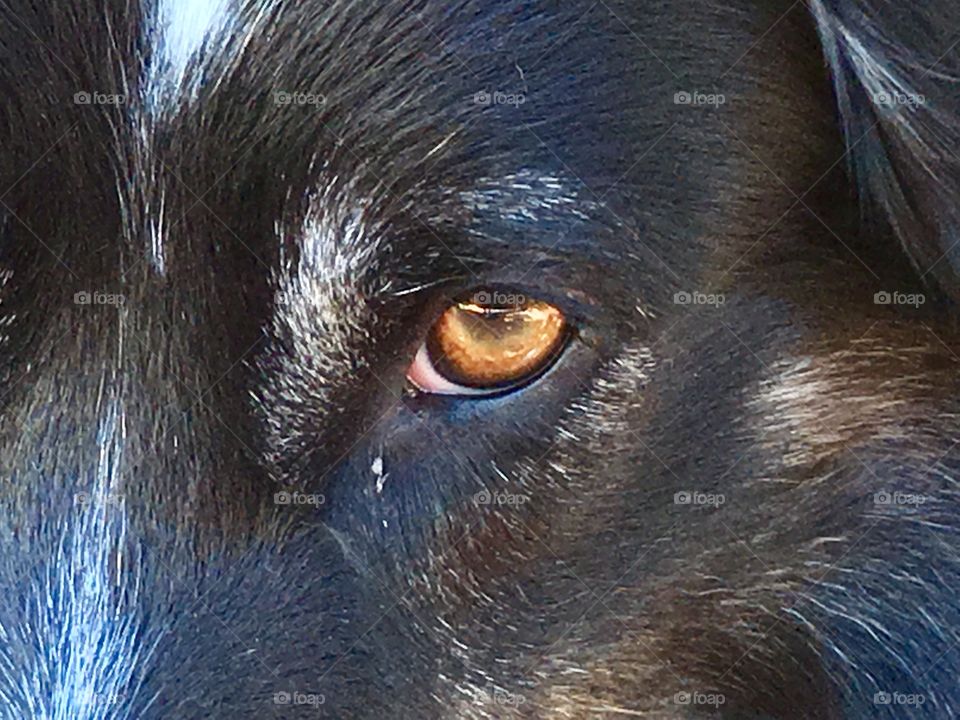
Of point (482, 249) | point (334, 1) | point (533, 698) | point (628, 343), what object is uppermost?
point (334, 1)

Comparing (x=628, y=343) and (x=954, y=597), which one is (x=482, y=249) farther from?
(x=954, y=597)

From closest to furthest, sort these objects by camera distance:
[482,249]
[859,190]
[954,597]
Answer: [482,249] < [859,190] < [954,597]

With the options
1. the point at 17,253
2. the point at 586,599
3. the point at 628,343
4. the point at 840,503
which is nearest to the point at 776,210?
the point at 628,343

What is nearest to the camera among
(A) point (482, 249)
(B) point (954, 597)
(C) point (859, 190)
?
(A) point (482, 249)

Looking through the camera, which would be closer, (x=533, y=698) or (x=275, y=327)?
(x=275, y=327)
